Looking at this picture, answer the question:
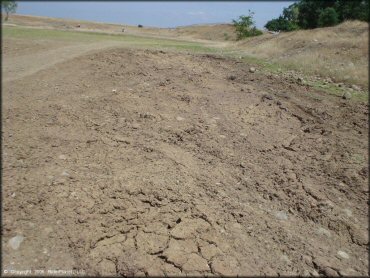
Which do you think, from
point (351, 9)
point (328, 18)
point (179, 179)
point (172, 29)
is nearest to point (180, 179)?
point (179, 179)

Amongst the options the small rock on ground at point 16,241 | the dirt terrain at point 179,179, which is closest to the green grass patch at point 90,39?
the dirt terrain at point 179,179

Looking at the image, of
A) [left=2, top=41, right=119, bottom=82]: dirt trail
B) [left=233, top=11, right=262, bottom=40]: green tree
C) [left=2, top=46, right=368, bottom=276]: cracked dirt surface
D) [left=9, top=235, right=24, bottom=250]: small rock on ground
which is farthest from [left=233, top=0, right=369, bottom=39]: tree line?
[left=9, top=235, right=24, bottom=250]: small rock on ground

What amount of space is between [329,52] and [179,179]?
8.10 meters

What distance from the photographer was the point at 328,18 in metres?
24.6

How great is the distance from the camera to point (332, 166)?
4.34 metres

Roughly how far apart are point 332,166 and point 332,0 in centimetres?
2847

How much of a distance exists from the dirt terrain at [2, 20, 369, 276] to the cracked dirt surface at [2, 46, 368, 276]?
0.01 m

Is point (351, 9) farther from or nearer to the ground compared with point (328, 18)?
farther from the ground

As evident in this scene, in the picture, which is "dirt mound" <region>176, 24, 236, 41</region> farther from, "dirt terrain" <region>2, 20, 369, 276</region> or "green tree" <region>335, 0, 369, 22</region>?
"dirt terrain" <region>2, 20, 369, 276</region>

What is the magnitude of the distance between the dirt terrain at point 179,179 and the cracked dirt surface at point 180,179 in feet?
0.05

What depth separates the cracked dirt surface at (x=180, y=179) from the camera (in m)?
2.88

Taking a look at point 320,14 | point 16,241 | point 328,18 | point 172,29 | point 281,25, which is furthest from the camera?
point 172,29

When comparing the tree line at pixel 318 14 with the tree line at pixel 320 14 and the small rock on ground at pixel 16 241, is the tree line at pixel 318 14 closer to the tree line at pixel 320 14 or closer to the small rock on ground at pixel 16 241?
the tree line at pixel 320 14

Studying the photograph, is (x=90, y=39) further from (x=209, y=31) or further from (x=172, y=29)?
(x=172, y=29)
